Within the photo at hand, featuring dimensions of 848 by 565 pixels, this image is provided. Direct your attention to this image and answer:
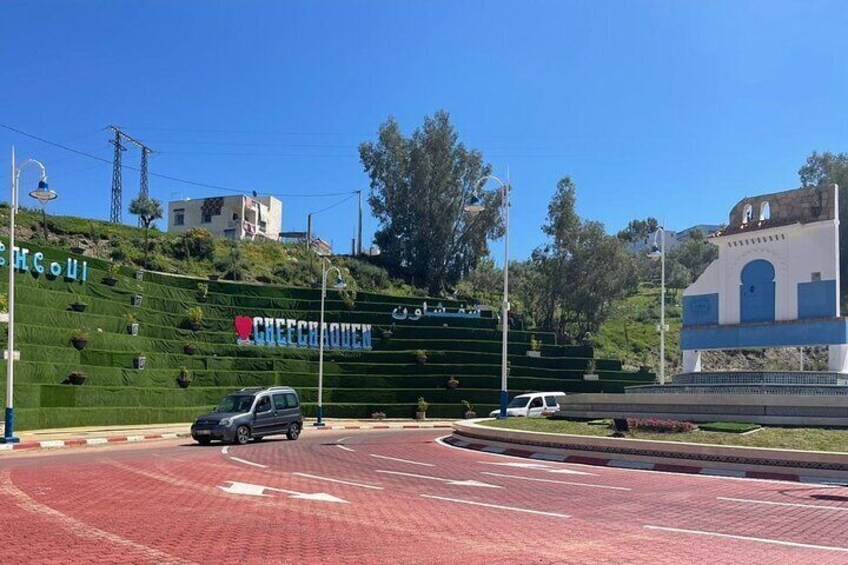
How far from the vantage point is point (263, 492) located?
1230cm

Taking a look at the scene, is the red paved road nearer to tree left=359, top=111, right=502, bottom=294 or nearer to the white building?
tree left=359, top=111, right=502, bottom=294

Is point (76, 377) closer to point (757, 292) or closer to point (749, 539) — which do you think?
point (757, 292)

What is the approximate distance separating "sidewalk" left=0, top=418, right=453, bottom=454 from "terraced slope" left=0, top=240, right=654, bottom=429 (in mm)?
1043

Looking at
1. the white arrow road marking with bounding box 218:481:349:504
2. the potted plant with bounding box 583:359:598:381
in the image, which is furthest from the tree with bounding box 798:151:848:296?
the white arrow road marking with bounding box 218:481:349:504

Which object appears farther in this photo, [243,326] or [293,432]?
[243,326]

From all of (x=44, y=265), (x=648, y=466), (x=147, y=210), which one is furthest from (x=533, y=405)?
(x=147, y=210)

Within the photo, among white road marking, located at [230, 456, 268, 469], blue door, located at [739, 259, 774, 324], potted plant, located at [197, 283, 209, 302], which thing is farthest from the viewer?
potted plant, located at [197, 283, 209, 302]

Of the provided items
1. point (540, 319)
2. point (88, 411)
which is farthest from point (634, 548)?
point (540, 319)

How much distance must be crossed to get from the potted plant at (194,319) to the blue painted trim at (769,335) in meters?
24.4

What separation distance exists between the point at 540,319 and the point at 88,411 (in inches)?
1481

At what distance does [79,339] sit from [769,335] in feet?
88.4

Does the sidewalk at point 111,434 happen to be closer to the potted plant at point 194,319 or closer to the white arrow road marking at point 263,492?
the potted plant at point 194,319

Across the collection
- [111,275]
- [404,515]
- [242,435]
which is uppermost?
[111,275]

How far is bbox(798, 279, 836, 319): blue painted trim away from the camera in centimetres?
2572
